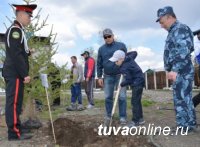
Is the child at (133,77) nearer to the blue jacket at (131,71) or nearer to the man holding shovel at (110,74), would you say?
the blue jacket at (131,71)

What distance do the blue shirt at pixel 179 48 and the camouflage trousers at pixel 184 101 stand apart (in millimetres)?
179

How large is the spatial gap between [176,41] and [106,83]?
2270mm

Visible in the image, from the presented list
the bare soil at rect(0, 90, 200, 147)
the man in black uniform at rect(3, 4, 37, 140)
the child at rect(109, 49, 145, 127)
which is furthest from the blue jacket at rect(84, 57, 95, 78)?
the man in black uniform at rect(3, 4, 37, 140)

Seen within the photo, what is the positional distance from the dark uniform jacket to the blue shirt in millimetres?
2539

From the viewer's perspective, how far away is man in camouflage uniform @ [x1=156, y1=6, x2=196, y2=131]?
7.38 metres

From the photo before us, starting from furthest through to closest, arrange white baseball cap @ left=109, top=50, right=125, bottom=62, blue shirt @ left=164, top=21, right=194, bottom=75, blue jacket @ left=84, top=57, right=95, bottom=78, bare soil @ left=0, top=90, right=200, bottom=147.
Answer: blue jacket @ left=84, top=57, right=95, bottom=78 < white baseball cap @ left=109, top=50, right=125, bottom=62 < blue shirt @ left=164, top=21, right=194, bottom=75 < bare soil @ left=0, top=90, right=200, bottom=147

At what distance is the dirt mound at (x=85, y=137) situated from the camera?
23.3 ft

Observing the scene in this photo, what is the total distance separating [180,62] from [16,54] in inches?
111

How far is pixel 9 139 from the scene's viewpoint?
7680 mm

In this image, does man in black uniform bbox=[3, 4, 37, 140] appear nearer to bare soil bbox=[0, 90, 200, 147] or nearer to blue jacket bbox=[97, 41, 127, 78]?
bare soil bbox=[0, 90, 200, 147]

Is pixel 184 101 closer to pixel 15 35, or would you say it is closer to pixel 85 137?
pixel 85 137

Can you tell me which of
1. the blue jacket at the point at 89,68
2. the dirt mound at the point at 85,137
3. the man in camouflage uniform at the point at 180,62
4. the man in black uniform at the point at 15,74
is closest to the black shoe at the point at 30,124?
the dirt mound at the point at 85,137

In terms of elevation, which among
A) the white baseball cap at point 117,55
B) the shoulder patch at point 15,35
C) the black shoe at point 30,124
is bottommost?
the black shoe at point 30,124

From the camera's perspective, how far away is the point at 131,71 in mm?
8758
